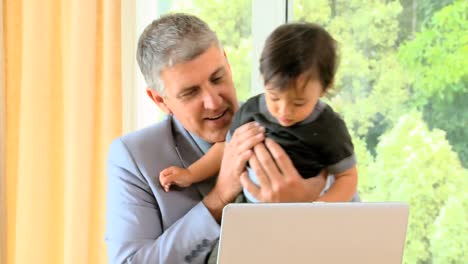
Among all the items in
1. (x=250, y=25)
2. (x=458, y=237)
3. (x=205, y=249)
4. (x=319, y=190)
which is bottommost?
(x=458, y=237)

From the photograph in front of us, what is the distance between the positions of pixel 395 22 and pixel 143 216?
1.17 m

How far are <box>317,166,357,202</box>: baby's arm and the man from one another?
35mm

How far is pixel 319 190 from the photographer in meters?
1.78

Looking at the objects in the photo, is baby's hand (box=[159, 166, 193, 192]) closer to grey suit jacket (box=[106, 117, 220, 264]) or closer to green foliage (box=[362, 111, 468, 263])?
grey suit jacket (box=[106, 117, 220, 264])

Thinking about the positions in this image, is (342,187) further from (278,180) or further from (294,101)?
(294,101)

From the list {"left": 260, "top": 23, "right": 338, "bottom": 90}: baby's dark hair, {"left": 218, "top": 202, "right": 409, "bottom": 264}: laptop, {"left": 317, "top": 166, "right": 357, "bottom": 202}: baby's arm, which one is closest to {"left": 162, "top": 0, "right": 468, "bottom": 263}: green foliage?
{"left": 317, "top": 166, "right": 357, "bottom": 202}: baby's arm

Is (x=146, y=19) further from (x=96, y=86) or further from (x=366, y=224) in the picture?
(x=366, y=224)

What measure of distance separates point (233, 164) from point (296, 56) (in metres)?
0.33

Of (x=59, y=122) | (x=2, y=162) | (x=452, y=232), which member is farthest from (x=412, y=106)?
(x=2, y=162)

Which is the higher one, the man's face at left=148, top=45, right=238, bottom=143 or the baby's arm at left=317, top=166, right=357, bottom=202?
the man's face at left=148, top=45, right=238, bottom=143

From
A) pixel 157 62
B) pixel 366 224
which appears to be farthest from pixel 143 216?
pixel 366 224

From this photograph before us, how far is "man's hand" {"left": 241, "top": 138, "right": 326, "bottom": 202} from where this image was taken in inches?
69.2

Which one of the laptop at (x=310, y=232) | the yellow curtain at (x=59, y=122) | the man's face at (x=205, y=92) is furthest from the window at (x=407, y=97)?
the laptop at (x=310, y=232)

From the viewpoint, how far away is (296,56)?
163 cm
